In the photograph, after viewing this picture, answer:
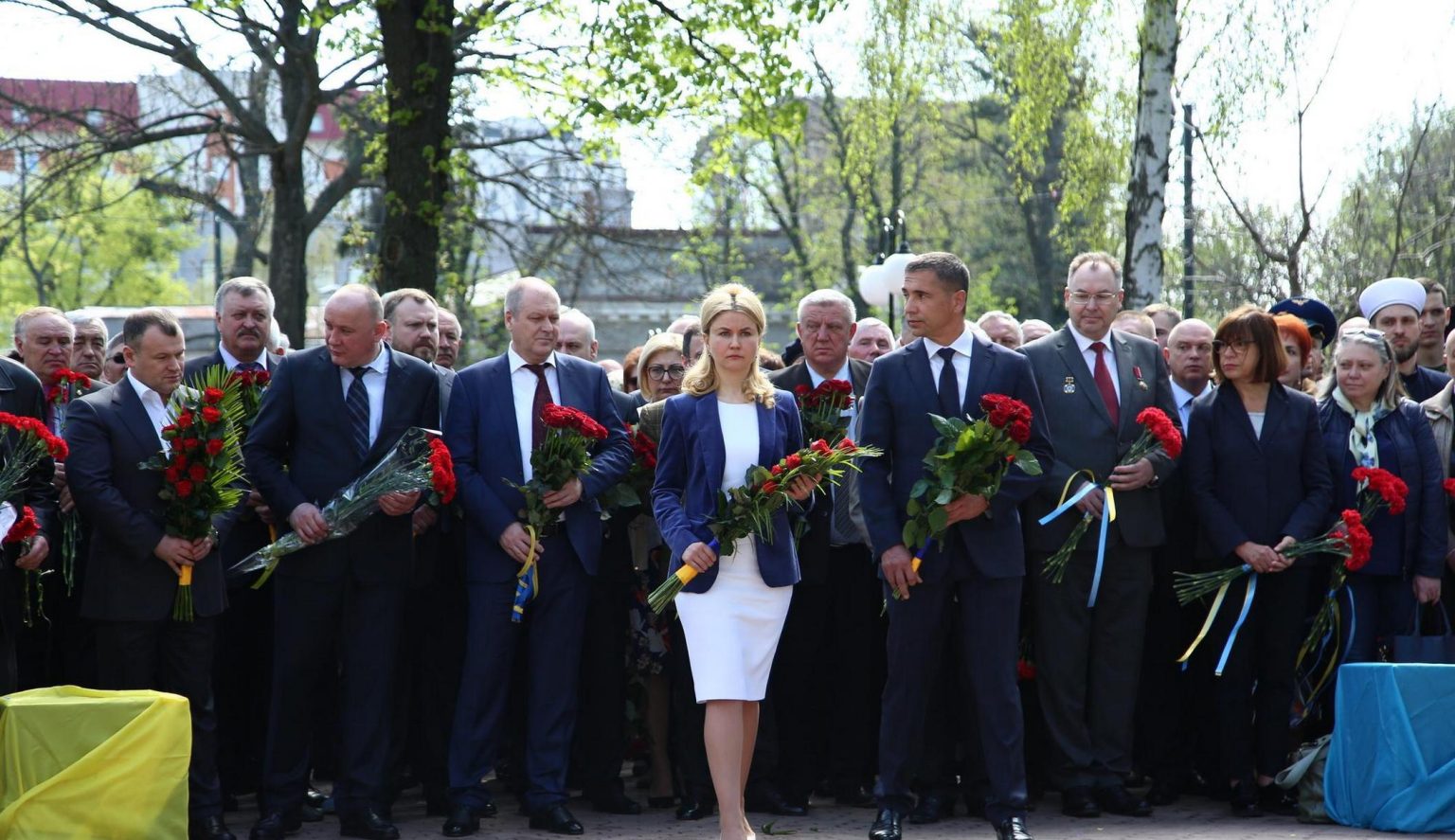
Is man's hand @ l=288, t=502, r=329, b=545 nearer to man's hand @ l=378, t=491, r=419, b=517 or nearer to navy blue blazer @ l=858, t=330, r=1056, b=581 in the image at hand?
man's hand @ l=378, t=491, r=419, b=517

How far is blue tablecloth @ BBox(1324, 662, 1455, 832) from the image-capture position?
729 centimetres

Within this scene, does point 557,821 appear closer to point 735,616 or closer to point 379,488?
point 735,616

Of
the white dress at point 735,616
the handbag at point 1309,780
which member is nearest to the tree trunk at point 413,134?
the white dress at point 735,616

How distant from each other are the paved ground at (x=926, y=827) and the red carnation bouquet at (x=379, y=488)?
1329 millimetres

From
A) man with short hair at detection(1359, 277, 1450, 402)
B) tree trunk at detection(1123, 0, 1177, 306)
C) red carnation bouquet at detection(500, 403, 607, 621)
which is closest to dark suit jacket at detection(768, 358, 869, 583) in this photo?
red carnation bouquet at detection(500, 403, 607, 621)

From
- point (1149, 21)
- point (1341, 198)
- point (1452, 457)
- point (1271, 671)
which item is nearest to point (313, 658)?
point (1271, 671)

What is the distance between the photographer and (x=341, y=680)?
7418 millimetres

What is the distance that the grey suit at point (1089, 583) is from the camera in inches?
304

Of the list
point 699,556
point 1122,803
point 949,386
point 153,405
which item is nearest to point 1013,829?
point 1122,803

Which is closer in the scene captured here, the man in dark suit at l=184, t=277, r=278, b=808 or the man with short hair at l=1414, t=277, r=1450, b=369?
the man in dark suit at l=184, t=277, r=278, b=808

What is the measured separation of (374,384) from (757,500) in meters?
2.04

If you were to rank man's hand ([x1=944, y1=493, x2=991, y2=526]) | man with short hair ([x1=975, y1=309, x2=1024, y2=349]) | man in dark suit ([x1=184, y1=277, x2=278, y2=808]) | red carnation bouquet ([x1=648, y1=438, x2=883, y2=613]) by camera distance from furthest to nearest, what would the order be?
1. man with short hair ([x1=975, y1=309, x2=1024, y2=349])
2. man in dark suit ([x1=184, y1=277, x2=278, y2=808])
3. man's hand ([x1=944, y1=493, x2=991, y2=526])
4. red carnation bouquet ([x1=648, y1=438, x2=883, y2=613])

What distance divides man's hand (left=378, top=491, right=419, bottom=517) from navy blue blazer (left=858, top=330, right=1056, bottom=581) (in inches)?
77.6

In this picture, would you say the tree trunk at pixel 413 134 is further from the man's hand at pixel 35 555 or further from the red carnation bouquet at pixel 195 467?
the man's hand at pixel 35 555
